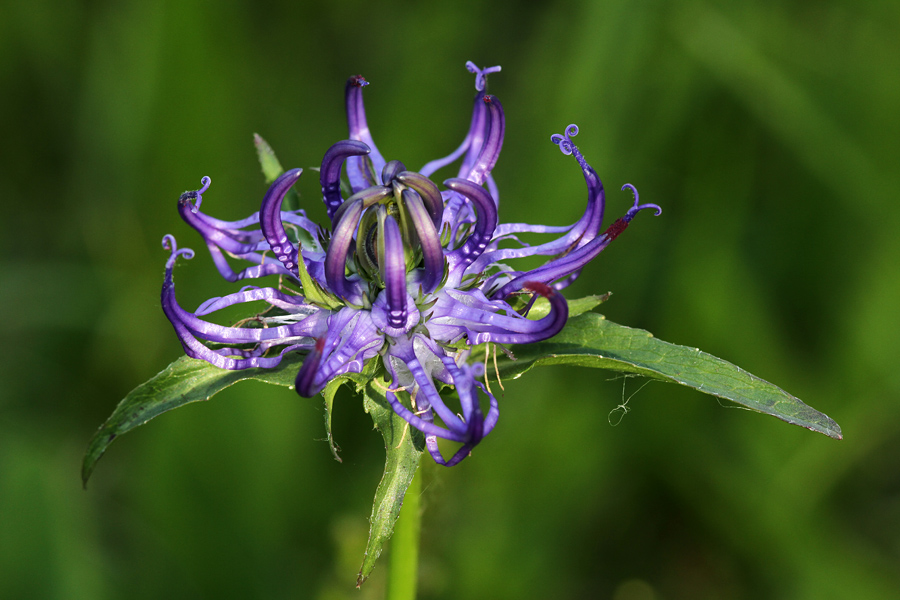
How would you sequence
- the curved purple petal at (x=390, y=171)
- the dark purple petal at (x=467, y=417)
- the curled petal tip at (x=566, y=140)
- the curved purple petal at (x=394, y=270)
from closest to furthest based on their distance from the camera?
the dark purple petal at (x=467, y=417), the curved purple petal at (x=394, y=270), the curved purple petal at (x=390, y=171), the curled petal tip at (x=566, y=140)

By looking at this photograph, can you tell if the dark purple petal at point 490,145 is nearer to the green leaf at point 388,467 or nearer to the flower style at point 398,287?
the flower style at point 398,287

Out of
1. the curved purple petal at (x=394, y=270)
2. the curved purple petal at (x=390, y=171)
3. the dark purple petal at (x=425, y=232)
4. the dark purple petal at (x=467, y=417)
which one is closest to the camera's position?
the dark purple petal at (x=467, y=417)

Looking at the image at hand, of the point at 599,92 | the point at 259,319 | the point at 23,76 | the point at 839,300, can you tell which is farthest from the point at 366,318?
the point at 23,76

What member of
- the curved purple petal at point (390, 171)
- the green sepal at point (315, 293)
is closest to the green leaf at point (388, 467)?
the green sepal at point (315, 293)

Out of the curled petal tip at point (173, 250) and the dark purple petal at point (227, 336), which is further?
the curled petal tip at point (173, 250)

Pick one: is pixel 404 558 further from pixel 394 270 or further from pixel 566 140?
pixel 566 140

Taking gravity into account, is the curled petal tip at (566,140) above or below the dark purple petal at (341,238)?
above

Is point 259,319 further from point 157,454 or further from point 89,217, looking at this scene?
point 89,217
